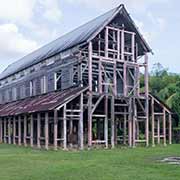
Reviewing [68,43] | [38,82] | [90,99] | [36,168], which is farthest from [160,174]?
[38,82]

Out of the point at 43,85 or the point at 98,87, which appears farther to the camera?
the point at 43,85

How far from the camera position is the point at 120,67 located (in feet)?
113

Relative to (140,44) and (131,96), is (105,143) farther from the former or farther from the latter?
(140,44)

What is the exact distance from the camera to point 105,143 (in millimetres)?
31531

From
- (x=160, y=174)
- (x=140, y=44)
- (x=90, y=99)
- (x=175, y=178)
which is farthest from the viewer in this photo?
(x=140, y=44)

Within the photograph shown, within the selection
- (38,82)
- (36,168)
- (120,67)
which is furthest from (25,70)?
(36,168)

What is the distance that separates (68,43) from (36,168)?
1987cm

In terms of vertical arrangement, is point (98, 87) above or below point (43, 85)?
below

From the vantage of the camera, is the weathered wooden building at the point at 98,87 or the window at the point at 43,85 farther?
the window at the point at 43,85

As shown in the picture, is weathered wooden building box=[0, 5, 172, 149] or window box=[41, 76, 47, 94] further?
window box=[41, 76, 47, 94]

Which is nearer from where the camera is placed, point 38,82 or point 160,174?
point 160,174

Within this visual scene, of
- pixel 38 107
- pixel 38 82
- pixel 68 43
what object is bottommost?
pixel 38 107

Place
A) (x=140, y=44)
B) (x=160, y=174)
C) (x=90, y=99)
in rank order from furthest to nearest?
(x=140, y=44)
(x=90, y=99)
(x=160, y=174)

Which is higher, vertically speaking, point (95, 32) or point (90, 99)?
point (95, 32)
